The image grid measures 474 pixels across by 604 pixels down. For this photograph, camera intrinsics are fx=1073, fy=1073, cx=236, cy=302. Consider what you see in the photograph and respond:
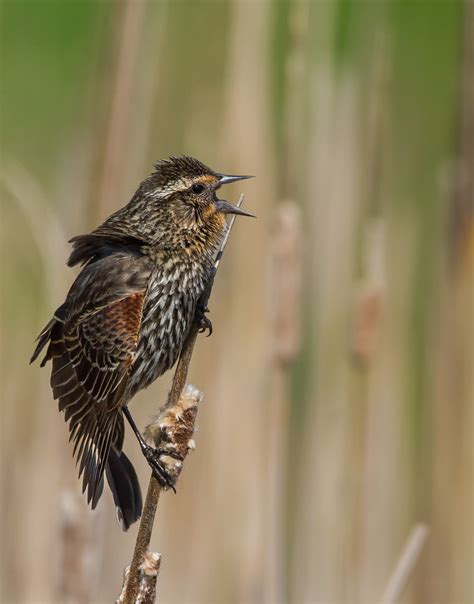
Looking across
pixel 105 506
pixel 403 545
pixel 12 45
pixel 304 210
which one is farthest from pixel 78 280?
pixel 12 45

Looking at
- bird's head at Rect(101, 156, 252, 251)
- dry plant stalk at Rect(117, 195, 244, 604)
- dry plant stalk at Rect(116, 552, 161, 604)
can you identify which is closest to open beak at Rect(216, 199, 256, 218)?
bird's head at Rect(101, 156, 252, 251)

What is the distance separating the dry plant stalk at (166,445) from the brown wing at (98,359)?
0.29 meters

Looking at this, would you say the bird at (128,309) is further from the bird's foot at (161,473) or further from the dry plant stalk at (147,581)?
the dry plant stalk at (147,581)

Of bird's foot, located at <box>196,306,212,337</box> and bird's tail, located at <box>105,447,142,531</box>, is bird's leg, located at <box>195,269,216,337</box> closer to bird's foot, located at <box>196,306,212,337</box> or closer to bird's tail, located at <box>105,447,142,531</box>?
bird's foot, located at <box>196,306,212,337</box>

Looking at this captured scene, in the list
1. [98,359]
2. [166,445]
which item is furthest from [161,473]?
[98,359]

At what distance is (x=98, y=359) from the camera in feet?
6.95

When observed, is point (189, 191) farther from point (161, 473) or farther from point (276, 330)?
point (161, 473)

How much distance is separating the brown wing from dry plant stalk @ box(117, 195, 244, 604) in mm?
288

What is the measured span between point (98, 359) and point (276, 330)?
0.40 metres

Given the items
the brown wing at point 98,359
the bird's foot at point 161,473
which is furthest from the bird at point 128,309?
the bird's foot at point 161,473

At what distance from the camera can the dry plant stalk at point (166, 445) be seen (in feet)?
5.28

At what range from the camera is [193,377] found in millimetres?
2678

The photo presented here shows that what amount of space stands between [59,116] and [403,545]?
212cm

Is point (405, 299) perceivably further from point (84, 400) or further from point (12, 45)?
point (12, 45)
